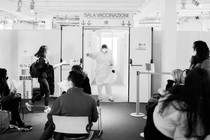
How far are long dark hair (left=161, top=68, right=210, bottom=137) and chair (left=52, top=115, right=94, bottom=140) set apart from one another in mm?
1127

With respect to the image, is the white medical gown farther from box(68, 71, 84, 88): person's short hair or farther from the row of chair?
the row of chair

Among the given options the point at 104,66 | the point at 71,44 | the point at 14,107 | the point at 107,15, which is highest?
the point at 107,15

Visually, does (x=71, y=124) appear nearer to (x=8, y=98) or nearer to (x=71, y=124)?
(x=71, y=124)

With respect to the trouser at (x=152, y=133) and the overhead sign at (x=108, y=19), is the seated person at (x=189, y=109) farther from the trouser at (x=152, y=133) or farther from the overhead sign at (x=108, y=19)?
the overhead sign at (x=108, y=19)

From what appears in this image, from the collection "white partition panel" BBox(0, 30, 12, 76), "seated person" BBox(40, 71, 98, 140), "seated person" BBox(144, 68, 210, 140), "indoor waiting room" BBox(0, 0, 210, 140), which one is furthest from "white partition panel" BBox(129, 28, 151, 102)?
"seated person" BBox(144, 68, 210, 140)

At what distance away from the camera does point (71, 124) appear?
2395 mm

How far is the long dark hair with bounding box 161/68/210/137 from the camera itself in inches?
58.6

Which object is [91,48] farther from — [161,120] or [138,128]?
[161,120]

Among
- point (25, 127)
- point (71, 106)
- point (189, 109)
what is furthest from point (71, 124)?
point (25, 127)

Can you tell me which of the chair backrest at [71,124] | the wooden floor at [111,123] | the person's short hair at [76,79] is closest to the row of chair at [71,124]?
the chair backrest at [71,124]

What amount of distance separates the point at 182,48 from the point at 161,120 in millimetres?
5589

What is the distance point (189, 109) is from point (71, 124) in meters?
1.26

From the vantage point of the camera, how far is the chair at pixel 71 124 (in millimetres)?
2387

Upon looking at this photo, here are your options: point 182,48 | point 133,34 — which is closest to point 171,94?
point 133,34
